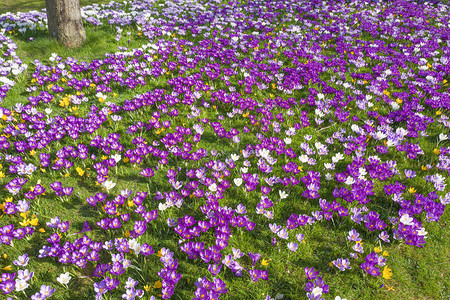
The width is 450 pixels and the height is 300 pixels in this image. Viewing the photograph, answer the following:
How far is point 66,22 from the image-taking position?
25.4 feet

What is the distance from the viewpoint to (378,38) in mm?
10156

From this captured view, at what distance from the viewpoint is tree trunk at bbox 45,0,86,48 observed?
744 cm

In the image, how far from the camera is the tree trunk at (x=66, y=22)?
24.4 ft

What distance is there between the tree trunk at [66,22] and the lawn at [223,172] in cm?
33

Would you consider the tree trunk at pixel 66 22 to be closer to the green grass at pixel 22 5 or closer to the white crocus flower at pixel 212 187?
the green grass at pixel 22 5

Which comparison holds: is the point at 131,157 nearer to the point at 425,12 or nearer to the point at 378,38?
the point at 378,38

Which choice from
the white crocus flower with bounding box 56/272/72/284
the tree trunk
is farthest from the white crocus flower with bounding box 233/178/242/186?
the tree trunk

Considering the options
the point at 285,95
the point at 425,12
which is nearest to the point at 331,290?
the point at 285,95

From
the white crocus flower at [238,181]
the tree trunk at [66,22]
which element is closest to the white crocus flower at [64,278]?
the white crocus flower at [238,181]

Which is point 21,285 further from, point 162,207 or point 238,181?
point 238,181

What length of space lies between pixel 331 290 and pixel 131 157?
339 centimetres

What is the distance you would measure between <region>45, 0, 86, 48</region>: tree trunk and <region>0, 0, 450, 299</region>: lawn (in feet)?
1.07

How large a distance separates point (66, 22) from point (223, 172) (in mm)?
6994

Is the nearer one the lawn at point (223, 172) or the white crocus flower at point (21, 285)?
the white crocus flower at point (21, 285)
